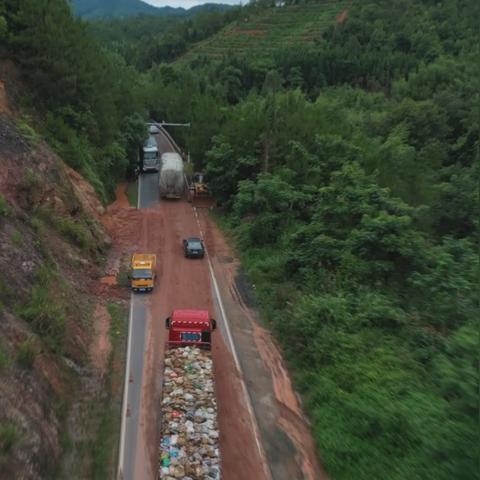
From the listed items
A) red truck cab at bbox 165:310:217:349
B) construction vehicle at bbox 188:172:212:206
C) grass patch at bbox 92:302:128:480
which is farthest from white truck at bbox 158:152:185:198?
red truck cab at bbox 165:310:217:349

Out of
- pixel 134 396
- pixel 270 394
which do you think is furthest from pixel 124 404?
pixel 270 394

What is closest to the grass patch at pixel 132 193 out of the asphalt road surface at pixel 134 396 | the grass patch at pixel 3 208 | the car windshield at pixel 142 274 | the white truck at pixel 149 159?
the white truck at pixel 149 159

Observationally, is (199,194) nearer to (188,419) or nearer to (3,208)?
(3,208)

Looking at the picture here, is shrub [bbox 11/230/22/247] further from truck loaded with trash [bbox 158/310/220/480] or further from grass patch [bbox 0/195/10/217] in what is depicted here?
truck loaded with trash [bbox 158/310/220/480]

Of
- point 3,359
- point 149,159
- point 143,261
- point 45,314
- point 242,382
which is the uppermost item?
point 3,359

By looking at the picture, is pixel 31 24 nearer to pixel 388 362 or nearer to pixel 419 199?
pixel 419 199

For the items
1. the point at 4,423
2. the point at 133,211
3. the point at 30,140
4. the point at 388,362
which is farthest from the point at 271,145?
the point at 4,423
